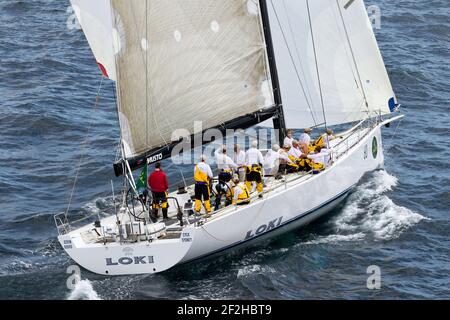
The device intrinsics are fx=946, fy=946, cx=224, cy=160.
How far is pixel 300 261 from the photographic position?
30688mm

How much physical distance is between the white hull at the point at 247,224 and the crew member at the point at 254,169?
0.47m

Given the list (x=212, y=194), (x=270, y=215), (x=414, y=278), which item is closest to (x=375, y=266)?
(x=414, y=278)

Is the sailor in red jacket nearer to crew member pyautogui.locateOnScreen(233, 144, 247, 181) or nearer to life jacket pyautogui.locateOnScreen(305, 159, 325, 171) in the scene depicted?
crew member pyautogui.locateOnScreen(233, 144, 247, 181)

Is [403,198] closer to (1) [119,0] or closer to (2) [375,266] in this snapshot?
(2) [375,266]

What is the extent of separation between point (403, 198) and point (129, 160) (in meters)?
11.4

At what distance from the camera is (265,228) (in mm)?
31719

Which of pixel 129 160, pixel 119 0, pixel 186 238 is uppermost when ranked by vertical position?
pixel 119 0

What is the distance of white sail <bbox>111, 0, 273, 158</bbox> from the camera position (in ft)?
95.6

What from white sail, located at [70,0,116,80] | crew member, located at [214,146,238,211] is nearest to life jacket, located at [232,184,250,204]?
crew member, located at [214,146,238,211]

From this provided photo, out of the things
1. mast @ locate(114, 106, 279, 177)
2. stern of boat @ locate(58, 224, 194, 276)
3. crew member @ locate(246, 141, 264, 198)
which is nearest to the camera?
stern of boat @ locate(58, 224, 194, 276)

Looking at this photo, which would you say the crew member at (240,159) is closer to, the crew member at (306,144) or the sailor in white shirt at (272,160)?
the sailor in white shirt at (272,160)

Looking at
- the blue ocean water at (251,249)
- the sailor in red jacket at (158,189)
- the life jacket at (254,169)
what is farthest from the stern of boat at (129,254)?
the life jacket at (254,169)

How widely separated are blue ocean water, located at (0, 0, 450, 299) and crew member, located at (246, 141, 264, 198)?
6.92 ft

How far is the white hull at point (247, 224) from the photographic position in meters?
28.6
